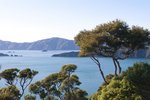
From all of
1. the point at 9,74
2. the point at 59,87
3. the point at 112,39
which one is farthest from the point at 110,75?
the point at 9,74

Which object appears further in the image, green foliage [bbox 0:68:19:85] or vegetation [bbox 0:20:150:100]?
green foliage [bbox 0:68:19:85]

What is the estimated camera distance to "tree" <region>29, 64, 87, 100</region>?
3734 cm

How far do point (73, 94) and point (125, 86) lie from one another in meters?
21.2

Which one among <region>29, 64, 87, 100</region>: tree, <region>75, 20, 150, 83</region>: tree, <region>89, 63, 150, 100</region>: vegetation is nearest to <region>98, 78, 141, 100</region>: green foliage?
<region>89, 63, 150, 100</region>: vegetation

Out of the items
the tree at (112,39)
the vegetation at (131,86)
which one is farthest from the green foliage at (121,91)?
the tree at (112,39)

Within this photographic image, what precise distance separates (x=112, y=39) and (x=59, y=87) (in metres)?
17.4

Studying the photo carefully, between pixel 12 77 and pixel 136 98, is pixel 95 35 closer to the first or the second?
pixel 136 98

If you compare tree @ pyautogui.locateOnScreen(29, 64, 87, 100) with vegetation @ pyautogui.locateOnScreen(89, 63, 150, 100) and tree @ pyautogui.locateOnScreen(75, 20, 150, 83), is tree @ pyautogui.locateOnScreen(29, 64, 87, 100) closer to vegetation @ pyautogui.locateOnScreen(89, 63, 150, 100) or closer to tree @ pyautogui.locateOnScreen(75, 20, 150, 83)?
tree @ pyautogui.locateOnScreen(75, 20, 150, 83)

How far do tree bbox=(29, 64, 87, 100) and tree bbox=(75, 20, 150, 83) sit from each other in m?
13.7

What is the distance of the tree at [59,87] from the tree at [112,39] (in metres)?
13.7

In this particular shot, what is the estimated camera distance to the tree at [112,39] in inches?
915

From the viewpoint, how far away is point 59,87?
39.2 meters

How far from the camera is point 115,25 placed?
2347 centimetres

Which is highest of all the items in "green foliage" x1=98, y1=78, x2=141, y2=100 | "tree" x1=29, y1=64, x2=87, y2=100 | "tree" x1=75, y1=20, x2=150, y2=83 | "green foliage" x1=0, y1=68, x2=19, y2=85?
"tree" x1=75, y1=20, x2=150, y2=83
